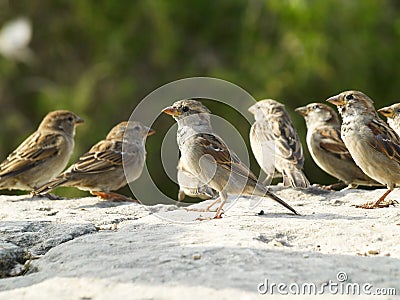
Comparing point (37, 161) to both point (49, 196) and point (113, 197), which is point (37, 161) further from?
point (113, 197)

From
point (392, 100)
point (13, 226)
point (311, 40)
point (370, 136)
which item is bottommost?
point (13, 226)

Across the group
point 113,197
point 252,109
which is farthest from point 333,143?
point 113,197

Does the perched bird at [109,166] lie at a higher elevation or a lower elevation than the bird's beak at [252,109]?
lower

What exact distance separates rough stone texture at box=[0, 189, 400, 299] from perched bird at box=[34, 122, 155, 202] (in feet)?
5.11

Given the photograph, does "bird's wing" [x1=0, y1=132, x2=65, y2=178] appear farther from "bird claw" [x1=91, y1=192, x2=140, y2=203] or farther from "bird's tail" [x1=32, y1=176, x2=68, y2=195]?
"bird claw" [x1=91, y1=192, x2=140, y2=203]

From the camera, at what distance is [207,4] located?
511 inches

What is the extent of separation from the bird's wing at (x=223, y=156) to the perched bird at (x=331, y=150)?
1824mm

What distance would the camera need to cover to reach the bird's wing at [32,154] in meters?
6.95

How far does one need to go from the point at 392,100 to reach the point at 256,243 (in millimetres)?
6806

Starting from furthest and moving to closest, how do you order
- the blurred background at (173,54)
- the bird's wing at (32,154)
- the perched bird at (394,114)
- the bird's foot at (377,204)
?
1. the blurred background at (173,54)
2. the bird's wing at (32,154)
3. the perched bird at (394,114)
4. the bird's foot at (377,204)

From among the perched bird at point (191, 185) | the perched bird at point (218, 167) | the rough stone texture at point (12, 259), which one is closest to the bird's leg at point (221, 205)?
the perched bird at point (218, 167)

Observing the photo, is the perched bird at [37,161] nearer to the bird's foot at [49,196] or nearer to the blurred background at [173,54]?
the bird's foot at [49,196]

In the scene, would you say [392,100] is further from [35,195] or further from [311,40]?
[35,195]

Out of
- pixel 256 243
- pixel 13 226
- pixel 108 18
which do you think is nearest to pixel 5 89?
pixel 108 18
